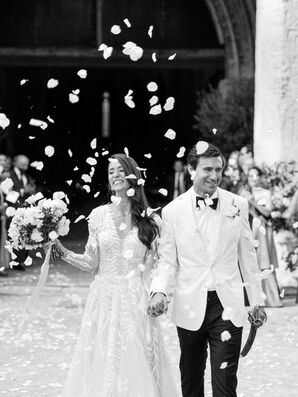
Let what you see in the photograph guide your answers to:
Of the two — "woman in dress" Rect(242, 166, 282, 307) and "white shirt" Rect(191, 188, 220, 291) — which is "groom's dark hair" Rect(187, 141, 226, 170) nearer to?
"white shirt" Rect(191, 188, 220, 291)

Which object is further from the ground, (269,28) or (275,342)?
(269,28)

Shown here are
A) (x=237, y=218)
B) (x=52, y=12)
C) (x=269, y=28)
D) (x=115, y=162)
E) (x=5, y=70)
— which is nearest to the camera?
(x=237, y=218)

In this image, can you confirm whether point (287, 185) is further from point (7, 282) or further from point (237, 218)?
point (237, 218)

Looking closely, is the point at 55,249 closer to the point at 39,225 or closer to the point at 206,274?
the point at 39,225

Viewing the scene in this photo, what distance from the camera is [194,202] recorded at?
5586 mm

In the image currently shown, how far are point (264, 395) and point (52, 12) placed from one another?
11359 millimetres

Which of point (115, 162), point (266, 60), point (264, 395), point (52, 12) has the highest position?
point (52, 12)

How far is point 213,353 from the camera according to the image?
544 centimetres

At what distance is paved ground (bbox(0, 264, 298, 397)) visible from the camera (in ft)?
23.0

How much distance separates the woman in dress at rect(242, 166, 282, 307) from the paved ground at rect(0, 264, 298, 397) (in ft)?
0.77

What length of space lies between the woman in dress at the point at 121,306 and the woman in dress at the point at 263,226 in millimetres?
4319

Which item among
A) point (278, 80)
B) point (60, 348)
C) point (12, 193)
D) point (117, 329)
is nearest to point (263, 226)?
point (278, 80)

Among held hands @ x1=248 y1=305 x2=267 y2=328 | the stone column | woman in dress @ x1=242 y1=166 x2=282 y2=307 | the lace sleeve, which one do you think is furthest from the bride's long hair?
the stone column

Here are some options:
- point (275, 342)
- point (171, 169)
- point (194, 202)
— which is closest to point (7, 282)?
point (275, 342)
